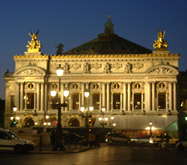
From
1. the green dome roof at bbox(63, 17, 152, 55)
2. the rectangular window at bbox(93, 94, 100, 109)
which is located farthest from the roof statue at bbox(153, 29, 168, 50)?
the green dome roof at bbox(63, 17, 152, 55)

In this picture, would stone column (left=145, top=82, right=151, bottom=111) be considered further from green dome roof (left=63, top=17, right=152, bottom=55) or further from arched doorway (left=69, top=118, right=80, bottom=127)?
green dome roof (left=63, top=17, right=152, bottom=55)

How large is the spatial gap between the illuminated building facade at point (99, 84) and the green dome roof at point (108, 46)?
1127 inches

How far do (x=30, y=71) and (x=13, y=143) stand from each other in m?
66.2

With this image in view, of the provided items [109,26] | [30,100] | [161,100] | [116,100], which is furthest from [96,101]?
[109,26]

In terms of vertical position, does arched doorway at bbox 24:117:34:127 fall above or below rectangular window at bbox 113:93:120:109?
below

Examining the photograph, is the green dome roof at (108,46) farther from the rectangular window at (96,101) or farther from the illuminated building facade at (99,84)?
the illuminated building facade at (99,84)

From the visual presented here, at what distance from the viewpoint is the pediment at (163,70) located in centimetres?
10044

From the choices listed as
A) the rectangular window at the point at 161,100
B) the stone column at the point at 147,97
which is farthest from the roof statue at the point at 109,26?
the stone column at the point at 147,97

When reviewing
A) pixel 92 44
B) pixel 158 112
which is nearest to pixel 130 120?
pixel 158 112

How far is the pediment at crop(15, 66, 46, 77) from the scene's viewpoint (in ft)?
340

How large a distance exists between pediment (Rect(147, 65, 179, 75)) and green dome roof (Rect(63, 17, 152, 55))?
32495 mm

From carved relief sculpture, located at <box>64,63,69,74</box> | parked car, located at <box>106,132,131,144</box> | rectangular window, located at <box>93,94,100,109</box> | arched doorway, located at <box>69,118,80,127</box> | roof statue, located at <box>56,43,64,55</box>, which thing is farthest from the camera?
roof statue, located at <box>56,43,64,55</box>

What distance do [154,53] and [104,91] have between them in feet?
43.8

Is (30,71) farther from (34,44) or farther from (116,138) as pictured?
(116,138)
